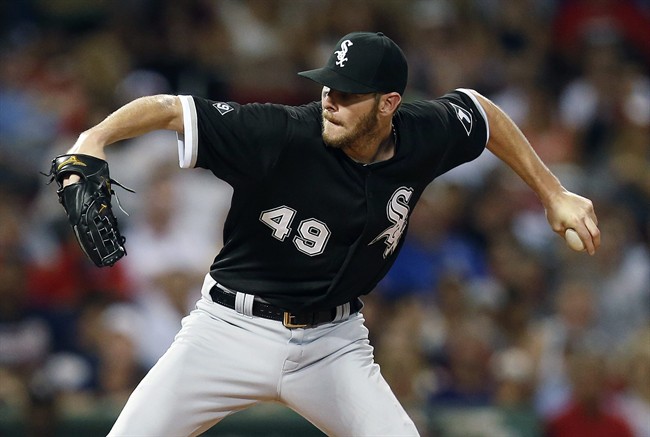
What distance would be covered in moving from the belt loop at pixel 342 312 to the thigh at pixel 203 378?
0.25m

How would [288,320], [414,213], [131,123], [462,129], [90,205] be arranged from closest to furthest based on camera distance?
1. [90,205]
2. [131,123]
3. [288,320]
4. [462,129]
5. [414,213]

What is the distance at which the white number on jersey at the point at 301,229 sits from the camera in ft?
11.8

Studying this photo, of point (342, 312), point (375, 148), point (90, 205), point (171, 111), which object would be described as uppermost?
point (171, 111)

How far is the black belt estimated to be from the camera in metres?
3.67

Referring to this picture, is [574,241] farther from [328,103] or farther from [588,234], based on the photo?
[328,103]

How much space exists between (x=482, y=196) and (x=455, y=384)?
1.52 m

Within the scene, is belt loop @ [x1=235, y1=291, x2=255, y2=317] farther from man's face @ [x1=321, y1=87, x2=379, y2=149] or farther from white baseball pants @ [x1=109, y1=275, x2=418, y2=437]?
man's face @ [x1=321, y1=87, x2=379, y2=149]

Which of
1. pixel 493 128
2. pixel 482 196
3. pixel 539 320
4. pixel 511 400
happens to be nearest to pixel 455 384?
pixel 511 400

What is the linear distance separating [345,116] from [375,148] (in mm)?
215

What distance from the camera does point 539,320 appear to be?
21.8 ft

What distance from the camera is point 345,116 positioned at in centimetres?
357

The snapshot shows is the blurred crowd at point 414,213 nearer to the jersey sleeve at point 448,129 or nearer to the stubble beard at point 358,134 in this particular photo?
the jersey sleeve at point 448,129

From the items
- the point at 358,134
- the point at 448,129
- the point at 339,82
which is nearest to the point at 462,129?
the point at 448,129

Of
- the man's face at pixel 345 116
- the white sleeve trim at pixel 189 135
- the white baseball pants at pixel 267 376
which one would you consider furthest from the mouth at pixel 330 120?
the white baseball pants at pixel 267 376
